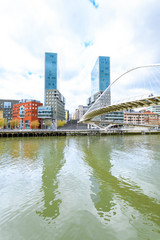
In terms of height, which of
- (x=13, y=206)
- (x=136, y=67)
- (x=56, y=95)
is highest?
(x=56, y=95)

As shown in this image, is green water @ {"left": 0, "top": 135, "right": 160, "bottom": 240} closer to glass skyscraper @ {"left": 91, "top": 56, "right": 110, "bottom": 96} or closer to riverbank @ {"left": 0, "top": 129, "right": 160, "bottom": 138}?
riverbank @ {"left": 0, "top": 129, "right": 160, "bottom": 138}

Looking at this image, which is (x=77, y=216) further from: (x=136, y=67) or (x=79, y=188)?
(x=136, y=67)

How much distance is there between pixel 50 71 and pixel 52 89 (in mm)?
22105

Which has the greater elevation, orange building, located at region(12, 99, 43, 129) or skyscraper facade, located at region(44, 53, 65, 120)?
skyscraper facade, located at region(44, 53, 65, 120)

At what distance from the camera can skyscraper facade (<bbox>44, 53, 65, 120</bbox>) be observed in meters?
98.2

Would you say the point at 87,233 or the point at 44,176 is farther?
the point at 44,176

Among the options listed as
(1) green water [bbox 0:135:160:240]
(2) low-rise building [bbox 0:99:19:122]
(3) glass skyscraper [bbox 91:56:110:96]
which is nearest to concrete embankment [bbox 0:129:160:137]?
(1) green water [bbox 0:135:160:240]

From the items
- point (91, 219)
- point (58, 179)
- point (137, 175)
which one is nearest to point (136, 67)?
point (137, 175)

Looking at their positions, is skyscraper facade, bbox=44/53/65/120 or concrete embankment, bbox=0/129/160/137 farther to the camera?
skyscraper facade, bbox=44/53/65/120

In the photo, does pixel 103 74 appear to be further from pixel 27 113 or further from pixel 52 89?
pixel 27 113

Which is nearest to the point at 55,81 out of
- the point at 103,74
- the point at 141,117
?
the point at 103,74

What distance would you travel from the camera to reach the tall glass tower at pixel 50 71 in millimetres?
110875

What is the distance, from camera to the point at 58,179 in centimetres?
977

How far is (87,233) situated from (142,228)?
206 cm
